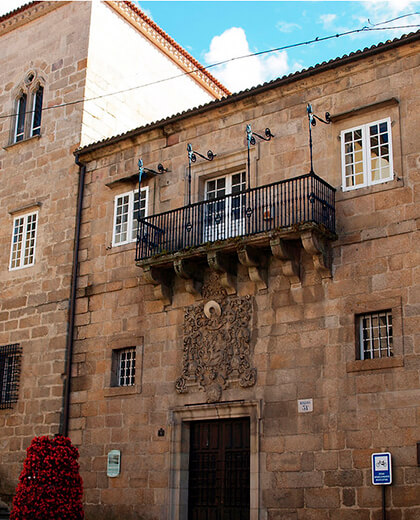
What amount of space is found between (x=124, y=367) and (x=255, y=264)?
4.26 m

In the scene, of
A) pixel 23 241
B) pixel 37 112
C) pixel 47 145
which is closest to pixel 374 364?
pixel 23 241

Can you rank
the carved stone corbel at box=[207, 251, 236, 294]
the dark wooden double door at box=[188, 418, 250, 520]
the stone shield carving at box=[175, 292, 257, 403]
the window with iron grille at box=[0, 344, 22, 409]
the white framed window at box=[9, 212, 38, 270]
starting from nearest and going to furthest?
the dark wooden double door at box=[188, 418, 250, 520]
the stone shield carving at box=[175, 292, 257, 403]
the carved stone corbel at box=[207, 251, 236, 294]
the window with iron grille at box=[0, 344, 22, 409]
the white framed window at box=[9, 212, 38, 270]

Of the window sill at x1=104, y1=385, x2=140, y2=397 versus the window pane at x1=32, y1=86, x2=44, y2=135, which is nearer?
the window sill at x1=104, y1=385, x2=140, y2=397

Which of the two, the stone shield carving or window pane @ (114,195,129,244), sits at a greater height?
window pane @ (114,195,129,244)

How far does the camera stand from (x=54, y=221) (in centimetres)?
1959

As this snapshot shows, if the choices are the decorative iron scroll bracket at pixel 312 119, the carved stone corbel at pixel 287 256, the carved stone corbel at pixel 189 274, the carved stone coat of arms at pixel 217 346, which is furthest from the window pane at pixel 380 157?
the carved stone corbel at pixel 189 274

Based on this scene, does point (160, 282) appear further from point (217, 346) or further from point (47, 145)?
point (47, 145)

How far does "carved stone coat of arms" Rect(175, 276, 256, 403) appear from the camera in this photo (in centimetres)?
1514

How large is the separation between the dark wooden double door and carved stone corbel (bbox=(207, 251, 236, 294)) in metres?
2.61

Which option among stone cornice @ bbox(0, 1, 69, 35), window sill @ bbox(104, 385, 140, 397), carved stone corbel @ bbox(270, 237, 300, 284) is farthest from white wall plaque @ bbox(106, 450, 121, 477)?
stone cornice @ bbox(0, 1, 69, 35)

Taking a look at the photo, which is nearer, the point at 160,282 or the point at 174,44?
the point at 160,282

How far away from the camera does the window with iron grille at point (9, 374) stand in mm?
18906

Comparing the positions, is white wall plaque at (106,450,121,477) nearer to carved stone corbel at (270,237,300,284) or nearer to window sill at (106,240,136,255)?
window sill at (106,240,136,255)

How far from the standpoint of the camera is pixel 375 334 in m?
13.8
